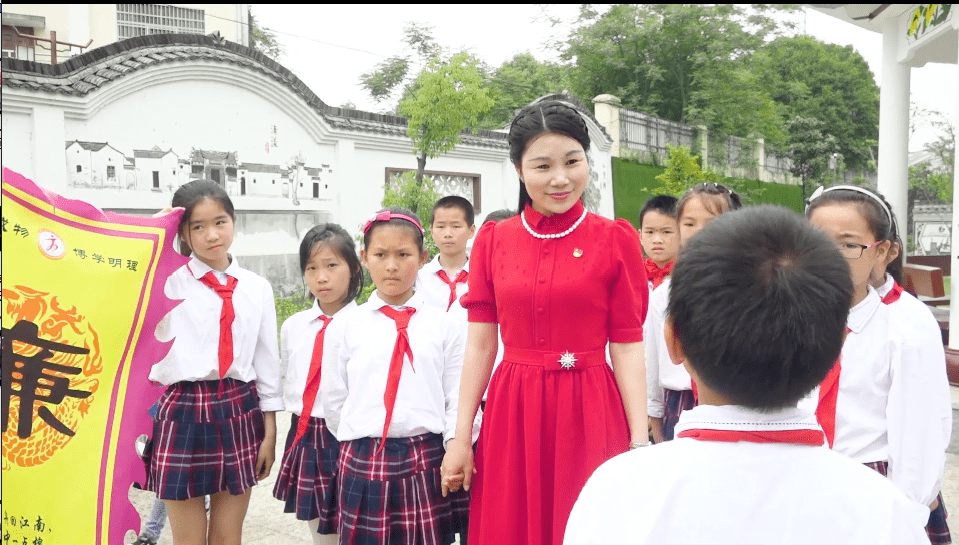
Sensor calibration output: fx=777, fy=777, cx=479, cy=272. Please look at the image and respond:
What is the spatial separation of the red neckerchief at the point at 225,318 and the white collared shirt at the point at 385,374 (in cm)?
31

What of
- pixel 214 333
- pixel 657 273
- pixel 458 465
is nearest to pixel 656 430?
pixel 657 273

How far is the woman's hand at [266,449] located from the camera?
2.61 meters

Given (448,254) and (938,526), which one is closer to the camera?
(938,526)

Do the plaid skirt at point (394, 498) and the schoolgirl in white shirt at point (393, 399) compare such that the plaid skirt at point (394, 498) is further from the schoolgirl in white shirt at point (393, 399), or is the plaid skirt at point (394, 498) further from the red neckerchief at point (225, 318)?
the red neckerchief at point (225, 318)

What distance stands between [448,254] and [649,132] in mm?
13090

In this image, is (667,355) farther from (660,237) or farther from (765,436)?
(765,436)

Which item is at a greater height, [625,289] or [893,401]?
[625,289]

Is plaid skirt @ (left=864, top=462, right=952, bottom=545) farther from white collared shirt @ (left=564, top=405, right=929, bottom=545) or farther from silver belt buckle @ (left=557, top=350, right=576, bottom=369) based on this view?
white collared shirt @ (left=564, top=405, right=929, bottom=545)

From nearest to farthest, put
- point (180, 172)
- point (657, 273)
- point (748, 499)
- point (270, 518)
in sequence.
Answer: point (748, 499) → point (657, 273) → point (270, 518) → point (180, 172)

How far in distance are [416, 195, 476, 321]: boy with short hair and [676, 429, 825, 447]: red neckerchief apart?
282 cm

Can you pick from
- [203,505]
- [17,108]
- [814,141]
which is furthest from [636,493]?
[814,141]

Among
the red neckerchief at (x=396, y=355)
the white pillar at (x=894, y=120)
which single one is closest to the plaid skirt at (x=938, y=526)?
the red neckerchief at (x=396, y=355)

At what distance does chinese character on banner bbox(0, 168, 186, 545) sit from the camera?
1.95 meters

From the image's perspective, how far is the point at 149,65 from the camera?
6727 mm
